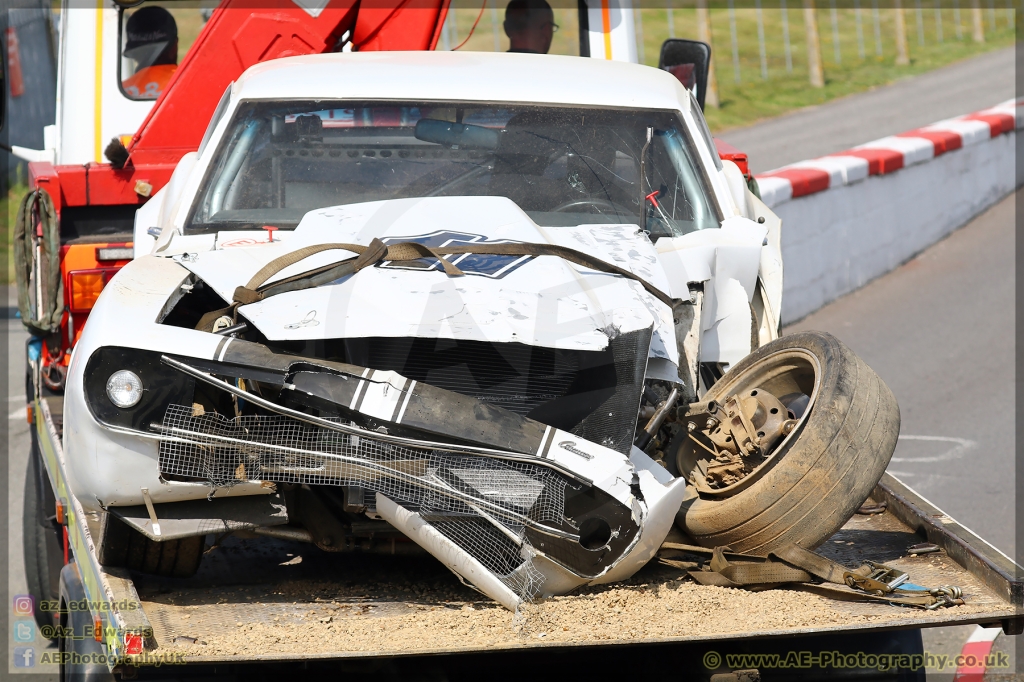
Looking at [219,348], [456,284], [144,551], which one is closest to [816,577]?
[456,284]

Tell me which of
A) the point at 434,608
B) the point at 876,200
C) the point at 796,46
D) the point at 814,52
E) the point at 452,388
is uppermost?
the point at 796,46

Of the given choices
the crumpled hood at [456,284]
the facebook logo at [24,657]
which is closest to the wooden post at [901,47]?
the crumpled hood at [456,284]

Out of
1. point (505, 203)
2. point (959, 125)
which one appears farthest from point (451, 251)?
point (959, 125)

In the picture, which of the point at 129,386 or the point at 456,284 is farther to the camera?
the point at 456,284

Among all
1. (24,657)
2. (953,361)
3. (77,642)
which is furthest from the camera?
(953,361)

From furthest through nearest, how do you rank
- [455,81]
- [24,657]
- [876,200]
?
[876,200] < [24,657] < [455,81]

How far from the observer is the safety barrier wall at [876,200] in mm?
9656

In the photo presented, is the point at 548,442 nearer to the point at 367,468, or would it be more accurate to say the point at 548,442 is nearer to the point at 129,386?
the point at 367,468

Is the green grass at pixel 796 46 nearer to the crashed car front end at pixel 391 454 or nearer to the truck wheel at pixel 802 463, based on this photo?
the truck wheel at pixel 802 463

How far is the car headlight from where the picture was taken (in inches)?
124

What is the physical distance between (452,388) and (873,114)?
20.4m

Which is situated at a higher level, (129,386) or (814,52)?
(814,52)

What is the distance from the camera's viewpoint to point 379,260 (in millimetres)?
3641

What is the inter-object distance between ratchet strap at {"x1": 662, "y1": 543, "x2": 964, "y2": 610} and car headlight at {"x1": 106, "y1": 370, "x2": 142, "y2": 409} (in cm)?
173
